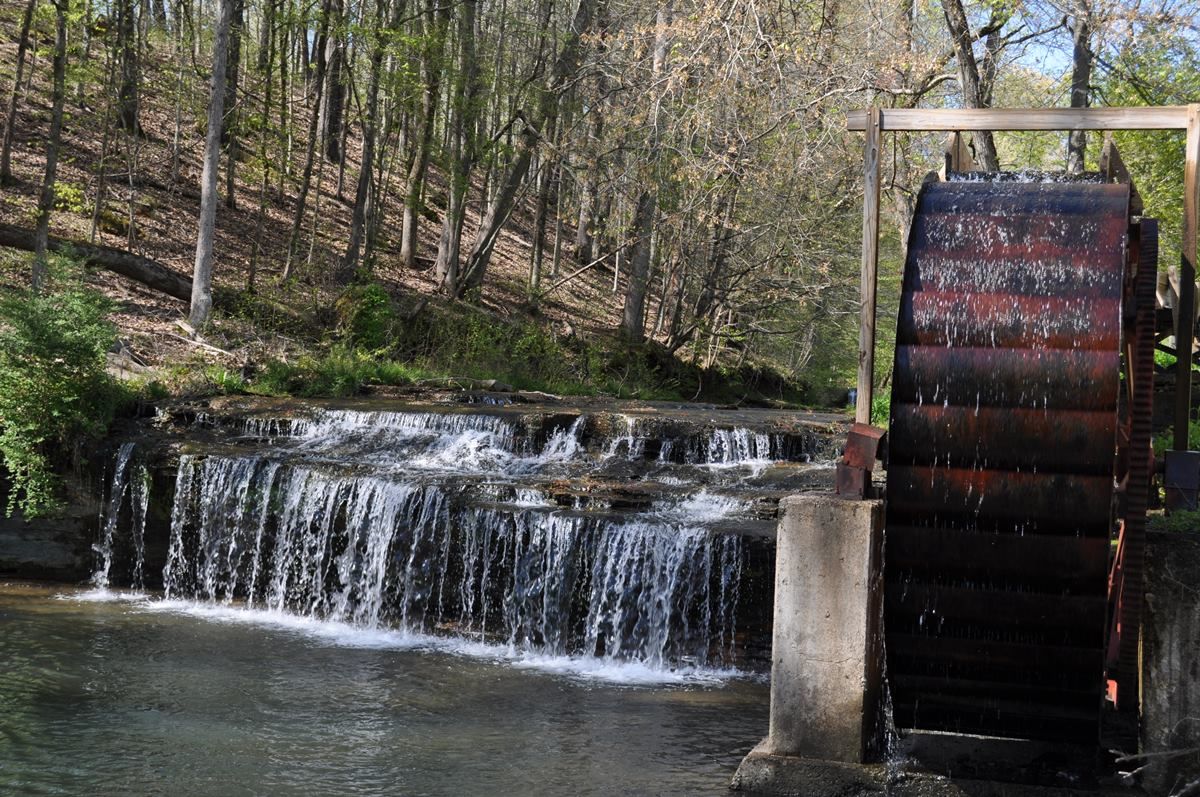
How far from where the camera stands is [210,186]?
1820 cm

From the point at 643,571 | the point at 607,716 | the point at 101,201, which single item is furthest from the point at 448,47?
the point at 607,716

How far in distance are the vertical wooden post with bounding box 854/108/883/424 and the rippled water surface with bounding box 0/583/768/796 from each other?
2.29 m

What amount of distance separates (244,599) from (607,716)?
17.4 feet

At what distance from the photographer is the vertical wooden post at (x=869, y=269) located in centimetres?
660

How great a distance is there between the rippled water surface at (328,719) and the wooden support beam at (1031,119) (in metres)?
3.79

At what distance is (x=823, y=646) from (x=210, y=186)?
14606mm

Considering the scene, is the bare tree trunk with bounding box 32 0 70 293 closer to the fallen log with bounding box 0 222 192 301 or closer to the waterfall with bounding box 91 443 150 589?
the fallen log with bounding box 0 222 192 301

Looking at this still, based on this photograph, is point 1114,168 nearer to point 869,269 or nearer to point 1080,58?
point 869,269

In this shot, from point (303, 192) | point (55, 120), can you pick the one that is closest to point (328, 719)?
point (55, 120)

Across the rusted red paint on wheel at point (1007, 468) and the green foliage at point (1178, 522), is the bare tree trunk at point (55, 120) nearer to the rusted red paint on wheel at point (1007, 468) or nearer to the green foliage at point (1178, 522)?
the rusted red paint on wheel at point (1007, 468)

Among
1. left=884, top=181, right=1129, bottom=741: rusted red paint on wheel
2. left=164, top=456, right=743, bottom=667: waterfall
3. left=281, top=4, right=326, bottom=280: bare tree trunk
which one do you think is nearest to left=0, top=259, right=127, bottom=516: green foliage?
left=164, top=456, right=743, bottom=667: waterfall

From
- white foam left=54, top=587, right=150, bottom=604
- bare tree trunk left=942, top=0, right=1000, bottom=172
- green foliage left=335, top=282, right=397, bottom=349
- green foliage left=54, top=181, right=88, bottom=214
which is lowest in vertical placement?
white foam left=54, top=587, right=150, bottom=604

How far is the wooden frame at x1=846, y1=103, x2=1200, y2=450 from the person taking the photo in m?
6.29

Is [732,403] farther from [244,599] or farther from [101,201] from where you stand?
[244,599]
